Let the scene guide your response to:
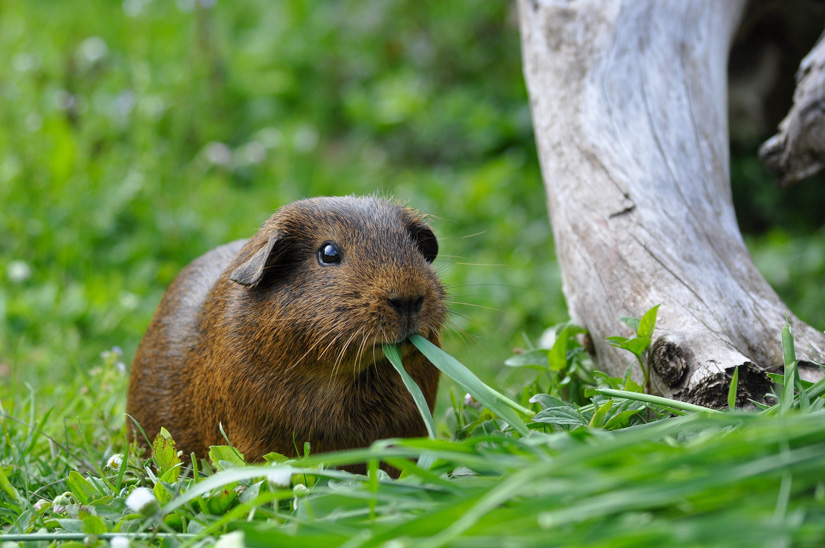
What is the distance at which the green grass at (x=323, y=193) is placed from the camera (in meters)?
1.79

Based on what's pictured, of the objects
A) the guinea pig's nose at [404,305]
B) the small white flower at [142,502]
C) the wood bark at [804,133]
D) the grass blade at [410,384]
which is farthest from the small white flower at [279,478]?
the wood bark at [804,133]

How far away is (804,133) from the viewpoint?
166 inches

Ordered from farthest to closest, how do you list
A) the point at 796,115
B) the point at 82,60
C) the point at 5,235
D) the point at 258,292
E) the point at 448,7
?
the point at 448,7, the point at 82,60, the point at 5,235, the point at 796,115, the point at 258,292

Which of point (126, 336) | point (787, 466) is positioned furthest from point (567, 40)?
point (126, 336)

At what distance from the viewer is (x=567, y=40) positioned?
14.4ft

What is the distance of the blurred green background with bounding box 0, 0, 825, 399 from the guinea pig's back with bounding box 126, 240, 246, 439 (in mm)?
703

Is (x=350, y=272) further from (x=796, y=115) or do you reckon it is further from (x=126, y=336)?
(x=126, y=336)

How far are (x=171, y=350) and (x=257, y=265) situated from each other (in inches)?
41.2

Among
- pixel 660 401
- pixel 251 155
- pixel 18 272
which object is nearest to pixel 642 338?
pixel 660 401

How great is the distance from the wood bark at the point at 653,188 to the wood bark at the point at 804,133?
0.34 meters

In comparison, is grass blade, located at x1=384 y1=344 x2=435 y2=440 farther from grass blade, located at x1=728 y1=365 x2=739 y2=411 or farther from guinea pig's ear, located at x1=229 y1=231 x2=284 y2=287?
grass blade, located at x1=728 y1=365 x2=739 y2=411

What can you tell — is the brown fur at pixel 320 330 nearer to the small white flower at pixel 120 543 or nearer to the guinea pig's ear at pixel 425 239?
the guinea pig's ear at pixel 425 239

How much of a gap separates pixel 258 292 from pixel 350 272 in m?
0.49

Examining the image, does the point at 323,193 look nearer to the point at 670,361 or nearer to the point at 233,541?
the point at 670,361
